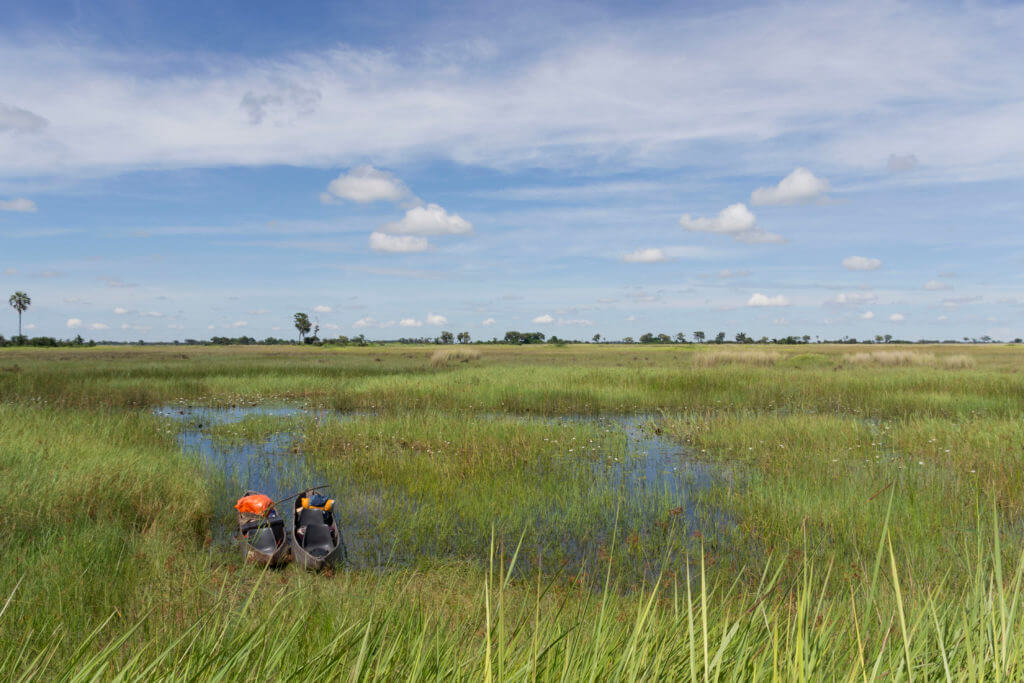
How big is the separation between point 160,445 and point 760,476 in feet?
46.8

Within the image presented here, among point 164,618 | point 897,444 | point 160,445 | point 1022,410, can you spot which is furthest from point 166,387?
point 1022,410

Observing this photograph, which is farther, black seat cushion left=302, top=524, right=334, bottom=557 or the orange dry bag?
the orange dry bag

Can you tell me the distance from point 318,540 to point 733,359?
3535 centimetres

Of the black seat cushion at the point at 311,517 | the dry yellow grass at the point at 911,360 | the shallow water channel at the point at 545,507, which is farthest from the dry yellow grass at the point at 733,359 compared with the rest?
the black seat cushion at the point at 311,517

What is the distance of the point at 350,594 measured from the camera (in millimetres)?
6105

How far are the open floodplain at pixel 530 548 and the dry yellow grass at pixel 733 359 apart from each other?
16.0m

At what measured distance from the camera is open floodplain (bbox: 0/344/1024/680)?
7.35 feet

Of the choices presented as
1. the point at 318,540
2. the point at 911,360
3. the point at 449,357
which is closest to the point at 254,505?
the point at 318,540

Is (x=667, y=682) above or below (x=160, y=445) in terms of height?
above

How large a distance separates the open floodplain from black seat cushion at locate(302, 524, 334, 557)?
1.35 ft

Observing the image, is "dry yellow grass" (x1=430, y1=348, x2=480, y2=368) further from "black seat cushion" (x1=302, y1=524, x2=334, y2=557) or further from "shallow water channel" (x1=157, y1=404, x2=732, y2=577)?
"black seat cushion" (x1=302, y1=524, x2=334, y2=557)

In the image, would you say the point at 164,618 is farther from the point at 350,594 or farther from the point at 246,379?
the point at 246,379

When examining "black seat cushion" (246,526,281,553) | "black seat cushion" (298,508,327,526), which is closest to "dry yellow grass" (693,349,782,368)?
"black seat cushion" (298,508,327,526)

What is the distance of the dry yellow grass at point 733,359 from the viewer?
37.3m
